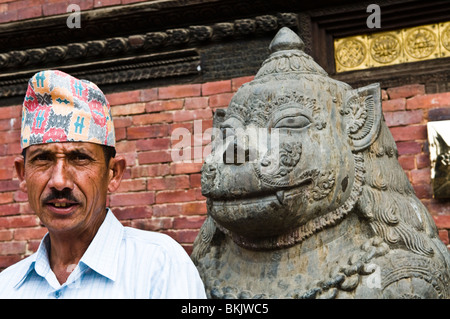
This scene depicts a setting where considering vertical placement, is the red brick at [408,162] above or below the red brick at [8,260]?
above

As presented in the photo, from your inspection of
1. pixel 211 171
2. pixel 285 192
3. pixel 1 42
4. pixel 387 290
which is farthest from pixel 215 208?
pixel 1 42

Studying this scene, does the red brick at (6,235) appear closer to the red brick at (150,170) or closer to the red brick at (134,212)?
the red brick at (134,212)

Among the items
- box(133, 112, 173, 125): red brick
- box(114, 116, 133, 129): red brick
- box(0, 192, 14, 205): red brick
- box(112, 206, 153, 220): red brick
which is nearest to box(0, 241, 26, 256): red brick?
box(0, 192, 14, 205): red brick

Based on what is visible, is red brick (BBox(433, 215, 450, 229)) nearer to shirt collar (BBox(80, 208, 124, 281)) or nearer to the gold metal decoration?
the gold metal decoration

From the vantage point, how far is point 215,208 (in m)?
1.94

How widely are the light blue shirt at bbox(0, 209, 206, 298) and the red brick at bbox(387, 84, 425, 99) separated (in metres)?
2.16

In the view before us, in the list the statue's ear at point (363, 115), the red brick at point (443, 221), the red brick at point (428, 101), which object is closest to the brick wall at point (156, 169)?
the red brick at point (428, 101)

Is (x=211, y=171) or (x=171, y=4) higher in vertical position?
(x=171, y=4)

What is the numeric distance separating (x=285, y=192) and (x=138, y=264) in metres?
0.61

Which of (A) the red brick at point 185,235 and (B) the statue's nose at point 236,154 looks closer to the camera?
(B) the statue's nose at point 236,154

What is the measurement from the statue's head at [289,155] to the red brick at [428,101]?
1286mm

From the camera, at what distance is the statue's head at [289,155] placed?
1.87m

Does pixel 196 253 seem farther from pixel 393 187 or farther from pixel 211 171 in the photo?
pixel 393 187

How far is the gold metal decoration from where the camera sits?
3326mm
